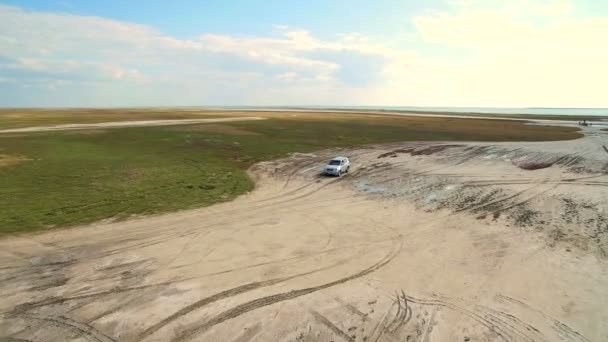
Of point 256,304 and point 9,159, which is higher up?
point 9,159

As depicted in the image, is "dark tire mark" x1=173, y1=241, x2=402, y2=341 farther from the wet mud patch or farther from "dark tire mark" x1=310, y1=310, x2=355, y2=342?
the wet mud patch

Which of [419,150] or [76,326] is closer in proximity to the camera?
[76,326]

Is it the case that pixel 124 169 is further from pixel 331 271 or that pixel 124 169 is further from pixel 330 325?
pixel 330 325

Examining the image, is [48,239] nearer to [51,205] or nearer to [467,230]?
[51,205]

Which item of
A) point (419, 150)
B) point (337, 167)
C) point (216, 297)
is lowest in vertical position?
point (216, 297)

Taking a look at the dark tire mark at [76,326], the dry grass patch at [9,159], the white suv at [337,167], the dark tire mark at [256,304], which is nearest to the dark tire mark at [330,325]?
the dark tire mark at [256,304]

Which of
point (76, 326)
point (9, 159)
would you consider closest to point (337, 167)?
point (76, 326)
